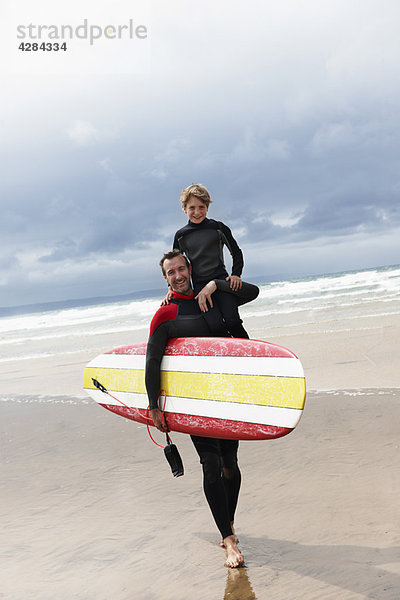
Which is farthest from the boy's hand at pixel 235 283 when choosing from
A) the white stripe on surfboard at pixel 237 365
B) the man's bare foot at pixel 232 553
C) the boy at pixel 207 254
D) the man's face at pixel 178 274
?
the man's bare foot at pixel 232 553

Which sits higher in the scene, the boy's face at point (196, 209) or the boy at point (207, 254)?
the boy's face at point (196, 209)

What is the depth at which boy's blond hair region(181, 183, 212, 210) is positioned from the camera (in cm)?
284

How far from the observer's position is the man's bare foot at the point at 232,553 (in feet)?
8.06

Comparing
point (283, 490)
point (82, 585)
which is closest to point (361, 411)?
point (283, 490)

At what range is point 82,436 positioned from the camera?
4816mm

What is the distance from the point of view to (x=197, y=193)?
2.84 m

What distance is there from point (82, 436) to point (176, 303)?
258 centimetres

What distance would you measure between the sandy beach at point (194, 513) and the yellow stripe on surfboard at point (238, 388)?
732 millimetres

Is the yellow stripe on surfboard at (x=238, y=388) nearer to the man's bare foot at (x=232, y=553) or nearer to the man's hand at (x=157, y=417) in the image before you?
the man's hand at (x=157, y=417)

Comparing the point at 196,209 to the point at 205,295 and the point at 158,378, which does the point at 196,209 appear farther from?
the point at 158,378

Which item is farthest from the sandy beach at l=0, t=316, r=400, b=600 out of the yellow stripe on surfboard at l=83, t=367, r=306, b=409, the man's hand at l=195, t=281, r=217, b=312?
the man's hand at l=195, t=281, r=217, b=312

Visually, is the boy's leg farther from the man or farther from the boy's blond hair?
the boy's blond hair

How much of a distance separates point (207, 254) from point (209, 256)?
0.02 meters

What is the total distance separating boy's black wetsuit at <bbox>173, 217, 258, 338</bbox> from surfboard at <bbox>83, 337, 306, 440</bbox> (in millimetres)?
139
